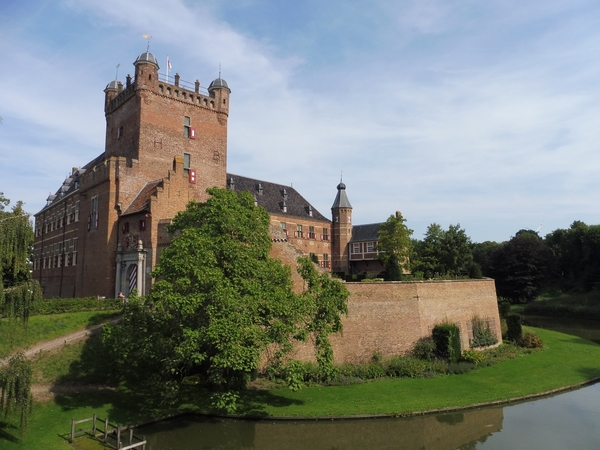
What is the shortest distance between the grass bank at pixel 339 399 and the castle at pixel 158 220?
2951 millimetres

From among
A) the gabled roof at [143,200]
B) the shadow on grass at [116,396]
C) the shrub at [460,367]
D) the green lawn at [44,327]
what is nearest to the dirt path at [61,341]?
the green lawn at [44,327]

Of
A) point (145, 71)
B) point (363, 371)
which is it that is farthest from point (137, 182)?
point (363, 371)

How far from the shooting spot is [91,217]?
29828 millimetres

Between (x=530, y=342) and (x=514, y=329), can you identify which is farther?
(x=514, y=329)

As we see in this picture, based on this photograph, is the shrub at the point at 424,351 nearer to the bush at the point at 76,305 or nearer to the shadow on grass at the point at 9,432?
the bush at the point at 76,305

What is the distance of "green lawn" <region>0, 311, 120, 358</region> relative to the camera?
1886 centimetres

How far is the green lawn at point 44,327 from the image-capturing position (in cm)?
1886

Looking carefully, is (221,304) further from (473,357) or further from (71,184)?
(71,184)

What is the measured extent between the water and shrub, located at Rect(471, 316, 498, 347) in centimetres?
888

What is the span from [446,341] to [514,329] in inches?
372

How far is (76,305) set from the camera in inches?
867

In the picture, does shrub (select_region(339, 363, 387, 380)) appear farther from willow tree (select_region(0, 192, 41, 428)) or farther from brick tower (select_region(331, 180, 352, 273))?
brick tower (select_region(331, 180, 352, 273))

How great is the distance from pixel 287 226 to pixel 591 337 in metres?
29.2

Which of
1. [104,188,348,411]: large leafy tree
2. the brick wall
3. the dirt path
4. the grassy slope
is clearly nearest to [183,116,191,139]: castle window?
the brick wall
